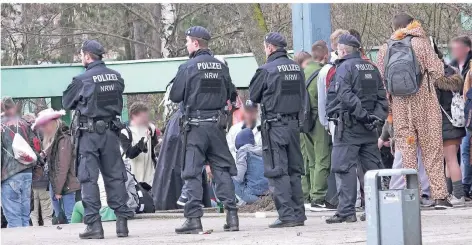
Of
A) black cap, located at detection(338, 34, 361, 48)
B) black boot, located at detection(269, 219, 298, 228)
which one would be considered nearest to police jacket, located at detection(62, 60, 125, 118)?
black boot, located at detection(269, 219, 298, 228)

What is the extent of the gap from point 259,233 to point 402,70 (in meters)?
2.66

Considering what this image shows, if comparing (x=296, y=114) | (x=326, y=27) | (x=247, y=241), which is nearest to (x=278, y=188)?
(x=296, y=114)

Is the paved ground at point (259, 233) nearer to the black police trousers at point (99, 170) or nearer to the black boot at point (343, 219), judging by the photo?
the black boot at point (343, 219)

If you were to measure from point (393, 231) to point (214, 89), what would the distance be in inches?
155

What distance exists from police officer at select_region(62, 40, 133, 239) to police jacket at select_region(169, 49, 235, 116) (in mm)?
641

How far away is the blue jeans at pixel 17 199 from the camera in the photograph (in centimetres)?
1476

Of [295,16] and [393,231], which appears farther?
[295,16]

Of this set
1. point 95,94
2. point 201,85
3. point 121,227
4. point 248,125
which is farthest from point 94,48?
point 248,125

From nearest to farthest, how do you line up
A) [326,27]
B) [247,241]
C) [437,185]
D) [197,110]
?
[247,241], [197,110], [437,185], [326,27]

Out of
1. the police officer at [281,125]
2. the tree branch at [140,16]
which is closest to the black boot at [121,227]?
the police officer at [281,125]

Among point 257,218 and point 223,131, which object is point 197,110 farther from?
point 257,218

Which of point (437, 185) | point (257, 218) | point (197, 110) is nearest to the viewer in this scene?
point (197, 110)

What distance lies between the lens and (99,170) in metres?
11.5

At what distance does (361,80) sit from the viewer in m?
11.6
